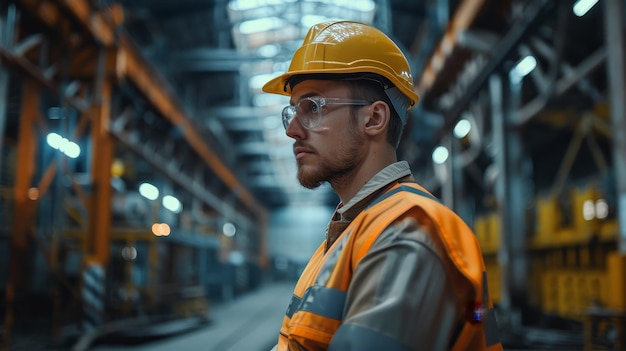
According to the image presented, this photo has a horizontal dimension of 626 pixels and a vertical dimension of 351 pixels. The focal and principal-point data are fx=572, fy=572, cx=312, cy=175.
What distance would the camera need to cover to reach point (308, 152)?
1373 millimetres

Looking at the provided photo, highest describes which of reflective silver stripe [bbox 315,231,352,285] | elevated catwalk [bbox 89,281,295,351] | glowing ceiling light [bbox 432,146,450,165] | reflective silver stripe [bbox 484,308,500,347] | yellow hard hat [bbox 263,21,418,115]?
glowing ceiling light [bbox 432,146,450,165]

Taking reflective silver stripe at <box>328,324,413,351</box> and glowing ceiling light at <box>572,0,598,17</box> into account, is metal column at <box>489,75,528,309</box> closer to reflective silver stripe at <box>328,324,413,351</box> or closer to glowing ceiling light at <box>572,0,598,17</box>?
glowing ceiling light at <box>572,0,598,17</box>

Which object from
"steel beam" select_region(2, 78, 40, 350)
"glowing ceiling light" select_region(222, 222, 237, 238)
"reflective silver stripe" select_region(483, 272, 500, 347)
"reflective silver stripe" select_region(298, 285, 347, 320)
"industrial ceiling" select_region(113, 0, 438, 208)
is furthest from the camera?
"glowing ceiling light" select_region(222, 222, 237, 238)

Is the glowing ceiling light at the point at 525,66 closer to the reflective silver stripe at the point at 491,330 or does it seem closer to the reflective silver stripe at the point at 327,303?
the reflective silver stripe at the point at 491,330

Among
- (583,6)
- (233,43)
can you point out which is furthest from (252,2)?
(583,6)

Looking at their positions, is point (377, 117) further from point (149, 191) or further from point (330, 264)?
point (149, 191)

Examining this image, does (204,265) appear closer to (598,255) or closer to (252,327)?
(252,327)

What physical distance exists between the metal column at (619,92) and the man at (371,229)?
4094mm

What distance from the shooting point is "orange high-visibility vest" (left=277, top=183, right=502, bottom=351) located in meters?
1.00

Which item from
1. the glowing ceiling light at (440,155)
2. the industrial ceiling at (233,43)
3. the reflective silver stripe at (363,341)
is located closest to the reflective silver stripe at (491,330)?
the reflective silver stripe at (363,341)

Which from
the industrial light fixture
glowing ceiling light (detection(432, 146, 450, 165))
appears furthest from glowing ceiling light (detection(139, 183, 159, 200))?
glowing ceiling light (detection(432, 146, 450, 165))

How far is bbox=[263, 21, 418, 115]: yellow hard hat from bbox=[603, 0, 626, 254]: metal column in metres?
4.09

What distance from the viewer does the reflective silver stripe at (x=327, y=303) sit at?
41.7 inches

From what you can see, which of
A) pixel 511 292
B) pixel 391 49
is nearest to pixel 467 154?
pixel 511 292
